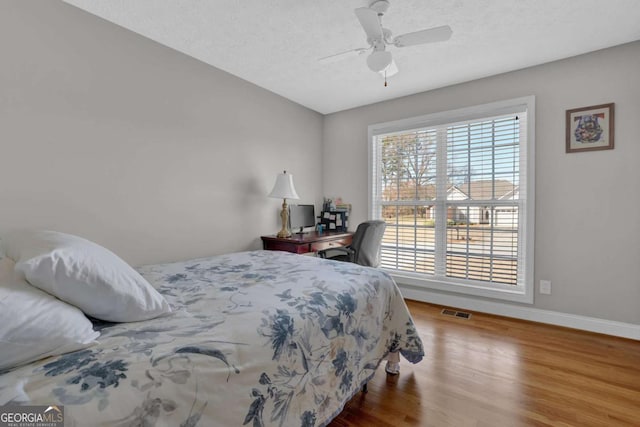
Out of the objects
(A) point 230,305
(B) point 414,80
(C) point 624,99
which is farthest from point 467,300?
(A) point 230,305

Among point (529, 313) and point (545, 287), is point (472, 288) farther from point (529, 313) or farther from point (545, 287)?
point (545, 287)

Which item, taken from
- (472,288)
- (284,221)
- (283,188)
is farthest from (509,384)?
(283,188)

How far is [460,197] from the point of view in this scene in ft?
10.5

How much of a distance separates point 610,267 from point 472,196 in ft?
4.14

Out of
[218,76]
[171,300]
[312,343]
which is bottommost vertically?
[312,343]

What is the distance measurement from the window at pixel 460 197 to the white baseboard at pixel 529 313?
0.33ft

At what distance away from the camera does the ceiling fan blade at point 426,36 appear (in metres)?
1.76

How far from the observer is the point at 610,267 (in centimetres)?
246

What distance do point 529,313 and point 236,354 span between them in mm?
3051

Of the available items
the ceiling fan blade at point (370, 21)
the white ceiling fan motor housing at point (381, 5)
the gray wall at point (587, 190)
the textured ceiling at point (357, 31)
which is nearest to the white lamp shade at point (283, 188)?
the textured ceiling at point (357, 31)

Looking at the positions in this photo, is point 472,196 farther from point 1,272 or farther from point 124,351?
point 1,272
